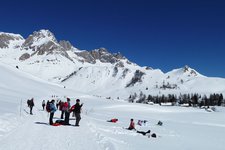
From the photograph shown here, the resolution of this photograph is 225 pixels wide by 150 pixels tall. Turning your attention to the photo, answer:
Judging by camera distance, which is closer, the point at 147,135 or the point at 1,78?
the point at 147,135

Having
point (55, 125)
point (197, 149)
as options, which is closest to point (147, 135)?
point (197, 149)

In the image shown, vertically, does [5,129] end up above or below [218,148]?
above

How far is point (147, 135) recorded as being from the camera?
80.8ft

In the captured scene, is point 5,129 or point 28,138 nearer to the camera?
point 28,138

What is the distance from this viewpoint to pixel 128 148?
53.0 ft

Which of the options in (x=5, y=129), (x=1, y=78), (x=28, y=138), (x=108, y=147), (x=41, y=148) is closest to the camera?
(x=41, y=148)

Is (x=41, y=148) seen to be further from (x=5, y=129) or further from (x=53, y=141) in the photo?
(x=5, y=129)

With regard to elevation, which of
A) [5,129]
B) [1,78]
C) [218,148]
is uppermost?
[1,78]

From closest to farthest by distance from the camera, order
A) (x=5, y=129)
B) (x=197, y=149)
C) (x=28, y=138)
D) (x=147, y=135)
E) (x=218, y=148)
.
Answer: (x=28, y=138)
(x=5, y=129)
(x=197, y=149)
(x=218, y=148)
(x=147, y=135)

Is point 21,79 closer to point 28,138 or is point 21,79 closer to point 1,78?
point 1,78

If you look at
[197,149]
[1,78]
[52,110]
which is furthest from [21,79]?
[197,149]

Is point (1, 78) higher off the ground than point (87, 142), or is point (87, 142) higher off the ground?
point (1, 78)

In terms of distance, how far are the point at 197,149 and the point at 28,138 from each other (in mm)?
10818

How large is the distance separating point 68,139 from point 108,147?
9.52 feet
